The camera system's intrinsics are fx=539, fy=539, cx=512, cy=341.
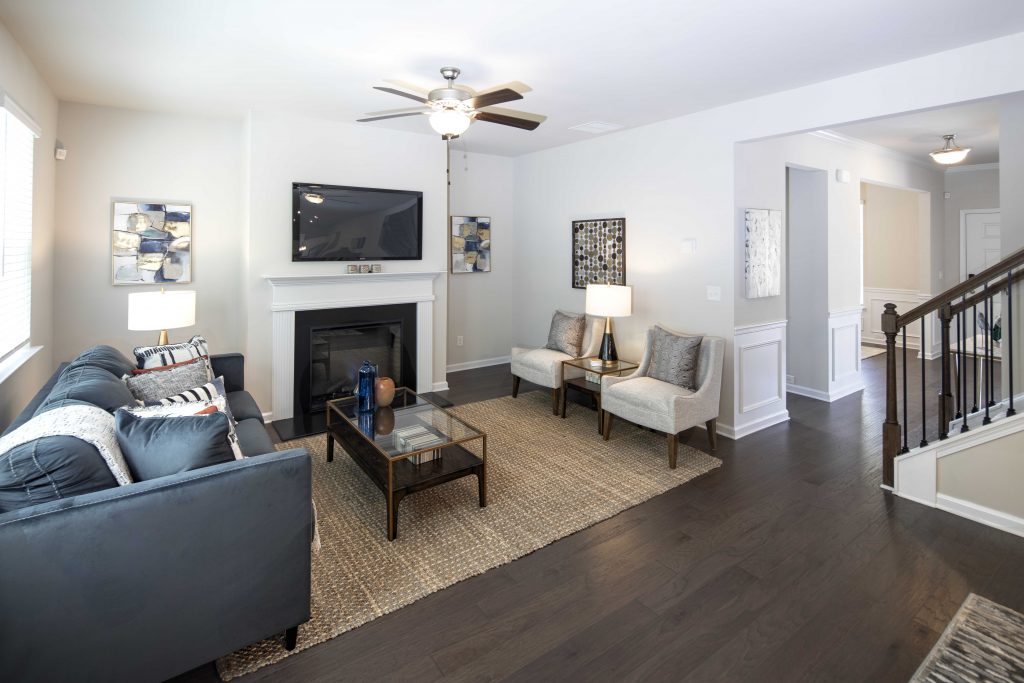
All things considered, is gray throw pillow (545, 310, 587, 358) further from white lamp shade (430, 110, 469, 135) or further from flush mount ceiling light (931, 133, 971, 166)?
flush mount ceiling light (931, 133, 971, 166)

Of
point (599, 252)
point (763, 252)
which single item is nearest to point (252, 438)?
point (599, 252)

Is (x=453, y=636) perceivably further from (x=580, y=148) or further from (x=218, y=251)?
(x=580, y=148)

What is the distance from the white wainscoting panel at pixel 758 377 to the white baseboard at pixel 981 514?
4.89 feet

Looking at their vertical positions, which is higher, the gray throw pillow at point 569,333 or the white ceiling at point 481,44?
the white ceiling at point 481,44

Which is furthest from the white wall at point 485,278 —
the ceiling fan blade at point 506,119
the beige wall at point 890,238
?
the beige wall at point 890,238

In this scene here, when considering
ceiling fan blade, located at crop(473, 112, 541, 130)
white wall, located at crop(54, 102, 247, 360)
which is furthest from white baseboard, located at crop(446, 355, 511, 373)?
ceiling fan blade, located at crop(473, 112, 541, 130)

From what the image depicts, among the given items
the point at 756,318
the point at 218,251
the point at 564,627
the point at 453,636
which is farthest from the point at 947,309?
the point at 218,251

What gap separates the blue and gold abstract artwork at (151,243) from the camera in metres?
4.48

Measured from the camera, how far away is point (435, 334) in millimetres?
5781

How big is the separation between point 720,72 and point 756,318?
2022mm

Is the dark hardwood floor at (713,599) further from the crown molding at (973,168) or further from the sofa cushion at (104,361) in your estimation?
the crown molding at (973,168)

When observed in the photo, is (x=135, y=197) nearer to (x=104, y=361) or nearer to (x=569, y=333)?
(x=104, y=361)

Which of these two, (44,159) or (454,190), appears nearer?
(44,159)

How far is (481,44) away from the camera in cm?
306
